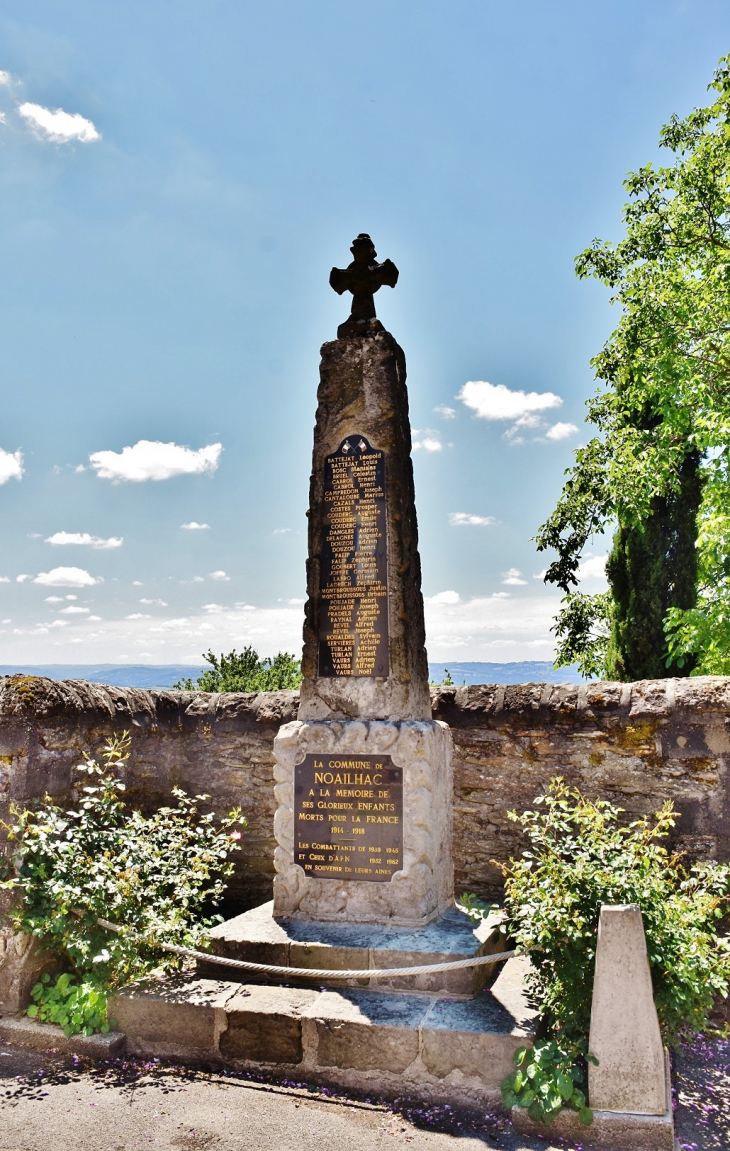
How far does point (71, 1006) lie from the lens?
158 inches

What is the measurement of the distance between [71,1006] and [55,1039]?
0.16 m

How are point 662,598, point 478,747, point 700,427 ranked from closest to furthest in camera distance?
point 478,747 → point 700,427 → point 662,598

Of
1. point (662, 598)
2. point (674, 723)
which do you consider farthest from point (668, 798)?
point (662, 598)

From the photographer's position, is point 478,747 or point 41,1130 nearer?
point 41,1130

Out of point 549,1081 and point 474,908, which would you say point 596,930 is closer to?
point 549,1081

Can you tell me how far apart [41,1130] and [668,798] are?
12.4ft

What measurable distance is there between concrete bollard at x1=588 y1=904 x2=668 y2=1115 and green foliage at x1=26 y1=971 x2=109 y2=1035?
2491mm

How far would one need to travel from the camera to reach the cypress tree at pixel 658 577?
1235 cm

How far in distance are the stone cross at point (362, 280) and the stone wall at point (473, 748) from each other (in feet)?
8.81

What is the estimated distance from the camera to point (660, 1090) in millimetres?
3033

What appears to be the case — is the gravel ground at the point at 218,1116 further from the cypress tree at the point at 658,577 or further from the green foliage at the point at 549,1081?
the cypress tree at the point at 658,577

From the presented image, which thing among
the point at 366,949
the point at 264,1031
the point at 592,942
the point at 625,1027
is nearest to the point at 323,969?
the point at 366,949

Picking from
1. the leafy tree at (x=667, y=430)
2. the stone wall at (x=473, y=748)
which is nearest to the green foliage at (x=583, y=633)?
the leafy tree at (x=667, y=430)

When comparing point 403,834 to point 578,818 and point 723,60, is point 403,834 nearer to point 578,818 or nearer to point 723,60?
point 578,818
